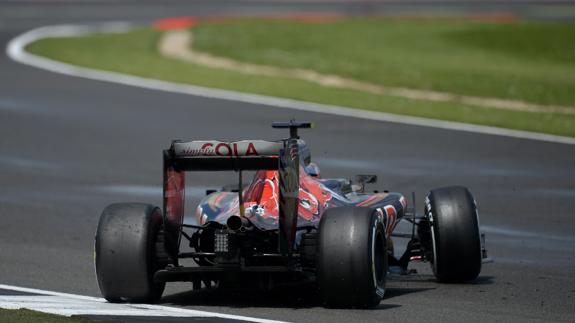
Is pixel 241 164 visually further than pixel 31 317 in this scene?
Yes

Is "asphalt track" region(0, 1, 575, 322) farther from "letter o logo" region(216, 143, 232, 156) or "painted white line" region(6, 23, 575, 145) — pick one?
"letter o logo" region(216, 143, 232, 156)

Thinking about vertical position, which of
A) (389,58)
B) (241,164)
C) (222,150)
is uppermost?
(389,58)

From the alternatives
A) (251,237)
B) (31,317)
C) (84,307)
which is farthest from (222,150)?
(31,317)

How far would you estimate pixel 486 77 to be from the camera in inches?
1099

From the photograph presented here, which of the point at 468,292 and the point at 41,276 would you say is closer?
the point at 468,292

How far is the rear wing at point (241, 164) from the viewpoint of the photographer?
32.0ft

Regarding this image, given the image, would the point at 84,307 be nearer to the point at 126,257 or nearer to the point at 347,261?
the point at 126,257

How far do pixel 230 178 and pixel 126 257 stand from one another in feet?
25.3

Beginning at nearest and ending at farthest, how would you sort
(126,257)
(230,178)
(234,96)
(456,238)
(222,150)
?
(222,150)
(126,257)
(456,238)
(230,178)
(234,96)

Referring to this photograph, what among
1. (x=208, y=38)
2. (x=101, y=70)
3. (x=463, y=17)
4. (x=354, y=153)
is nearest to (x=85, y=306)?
(x=354, y=153)

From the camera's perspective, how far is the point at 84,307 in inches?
387

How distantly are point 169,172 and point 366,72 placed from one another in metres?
18.2

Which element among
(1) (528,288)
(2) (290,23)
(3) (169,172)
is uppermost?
(2) (290,23)

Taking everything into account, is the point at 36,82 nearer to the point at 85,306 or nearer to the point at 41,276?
the point at 41,276
